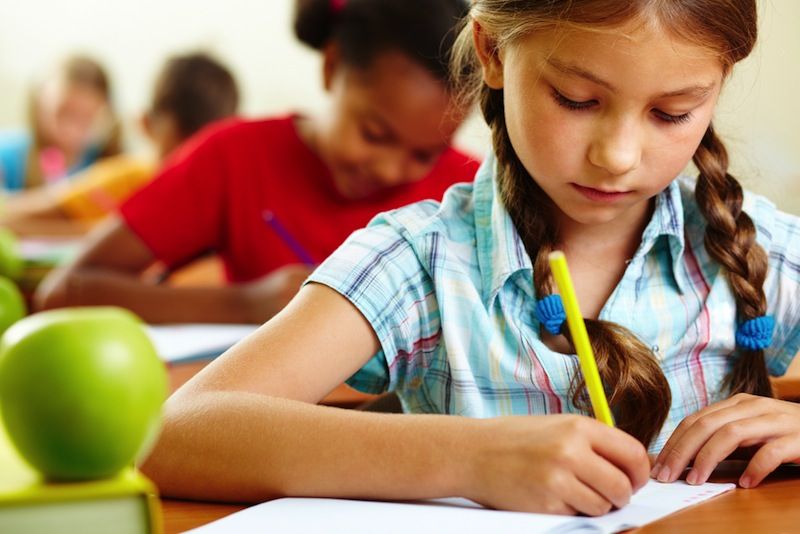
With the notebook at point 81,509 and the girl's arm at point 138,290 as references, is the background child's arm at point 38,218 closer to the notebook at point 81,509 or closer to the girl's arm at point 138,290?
the girl's arm at point 138,290

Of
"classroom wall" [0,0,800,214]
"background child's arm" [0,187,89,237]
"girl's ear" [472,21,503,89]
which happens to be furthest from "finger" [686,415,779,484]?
"background child's arm" [0,187,89,237]

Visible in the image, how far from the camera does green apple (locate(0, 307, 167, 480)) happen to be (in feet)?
1.59

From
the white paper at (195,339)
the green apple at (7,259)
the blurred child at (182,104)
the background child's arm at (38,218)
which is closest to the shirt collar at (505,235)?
the white paper at (195,339)

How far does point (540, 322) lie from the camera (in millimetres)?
958

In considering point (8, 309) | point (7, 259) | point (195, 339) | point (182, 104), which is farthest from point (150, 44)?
point (8, 309)

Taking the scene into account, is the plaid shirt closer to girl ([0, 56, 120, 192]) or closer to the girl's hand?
the girl's hand

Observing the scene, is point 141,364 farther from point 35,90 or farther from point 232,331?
point 35,90

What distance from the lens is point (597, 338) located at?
938 mm

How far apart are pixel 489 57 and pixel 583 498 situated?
0.45 metres

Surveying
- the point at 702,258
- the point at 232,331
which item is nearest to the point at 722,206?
the point at 702,258

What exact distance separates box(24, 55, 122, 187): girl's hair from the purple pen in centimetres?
283

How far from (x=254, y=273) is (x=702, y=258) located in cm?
104

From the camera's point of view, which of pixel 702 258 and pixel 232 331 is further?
pixel 232 331

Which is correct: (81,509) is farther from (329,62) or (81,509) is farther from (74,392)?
(329,62)
